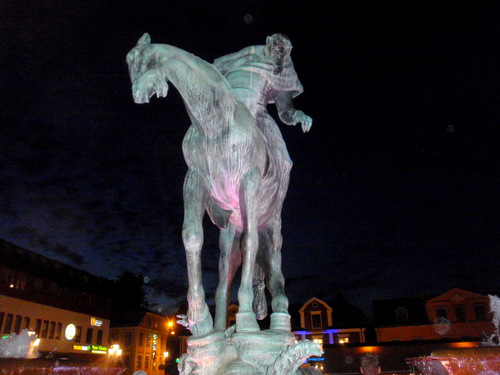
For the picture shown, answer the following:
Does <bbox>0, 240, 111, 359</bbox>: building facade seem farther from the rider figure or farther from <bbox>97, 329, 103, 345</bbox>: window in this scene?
the rider figure

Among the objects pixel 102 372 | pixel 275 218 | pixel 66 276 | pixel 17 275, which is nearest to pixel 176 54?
pixel 275 218

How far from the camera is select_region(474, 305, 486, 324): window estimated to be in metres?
33.5

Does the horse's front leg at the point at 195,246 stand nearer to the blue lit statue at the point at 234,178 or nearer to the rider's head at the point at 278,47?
the blue lit statue at the point at 234,178

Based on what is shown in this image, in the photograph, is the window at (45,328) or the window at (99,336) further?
the window at (99,336)

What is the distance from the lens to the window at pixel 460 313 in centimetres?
3391

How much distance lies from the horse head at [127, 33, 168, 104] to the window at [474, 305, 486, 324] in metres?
36.8

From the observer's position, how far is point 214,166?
4191mm

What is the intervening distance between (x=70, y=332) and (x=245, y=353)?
3886cm

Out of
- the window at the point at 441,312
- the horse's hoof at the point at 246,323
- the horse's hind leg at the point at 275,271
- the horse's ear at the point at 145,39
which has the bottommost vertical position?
the horse's hoof at the point at 246,323

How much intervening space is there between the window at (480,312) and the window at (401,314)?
17.2ft

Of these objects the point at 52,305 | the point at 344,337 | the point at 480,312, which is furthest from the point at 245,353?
the point at 52,305

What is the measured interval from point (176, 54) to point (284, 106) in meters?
1.83

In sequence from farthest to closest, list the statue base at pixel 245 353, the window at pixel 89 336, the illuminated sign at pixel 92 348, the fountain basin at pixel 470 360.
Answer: the window at pixel 89 336
the illuminated sign at pixel 92 348
the fountain basin at pixel 470 360
the statue base at pixel 245 353

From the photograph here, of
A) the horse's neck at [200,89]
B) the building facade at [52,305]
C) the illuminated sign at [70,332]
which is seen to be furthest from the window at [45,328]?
the horse's neck at [200,89]
